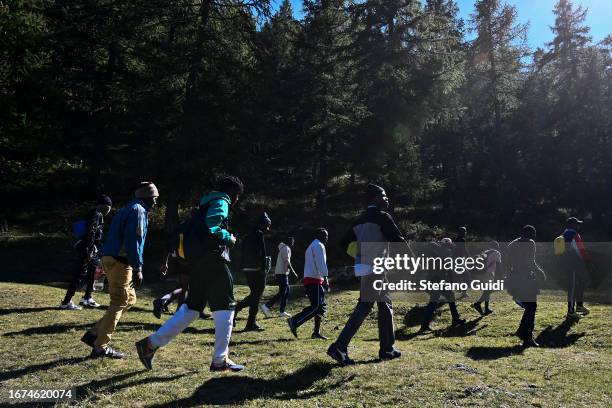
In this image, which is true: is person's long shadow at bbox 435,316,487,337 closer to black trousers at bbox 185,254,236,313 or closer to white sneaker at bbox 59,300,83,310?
black trousers at bbox 185,254,236,313

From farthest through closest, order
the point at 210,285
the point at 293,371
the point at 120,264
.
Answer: the point at 120,264 < the point at 293,371 < the point at 210,285

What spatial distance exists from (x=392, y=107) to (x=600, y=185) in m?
19.4

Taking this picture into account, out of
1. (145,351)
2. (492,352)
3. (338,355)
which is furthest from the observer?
(492,352)

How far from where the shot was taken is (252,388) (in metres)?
5.36

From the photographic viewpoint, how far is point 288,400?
16.6ft

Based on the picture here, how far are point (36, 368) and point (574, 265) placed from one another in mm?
11039

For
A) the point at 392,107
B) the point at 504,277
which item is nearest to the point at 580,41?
the point at 392,107

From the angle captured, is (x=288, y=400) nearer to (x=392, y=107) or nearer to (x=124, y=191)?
(x=392, y=107)

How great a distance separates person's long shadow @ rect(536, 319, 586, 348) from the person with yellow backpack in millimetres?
683

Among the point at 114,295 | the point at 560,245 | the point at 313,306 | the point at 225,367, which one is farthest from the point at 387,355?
the point at 560,245

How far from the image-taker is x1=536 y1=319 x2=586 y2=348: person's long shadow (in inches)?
390

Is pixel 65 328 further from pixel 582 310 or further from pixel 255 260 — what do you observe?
pixel 582 310

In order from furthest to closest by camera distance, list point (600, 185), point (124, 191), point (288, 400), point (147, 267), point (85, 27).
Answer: point (600, 185), point (124, 191), point (85, 27), point (147, 267), point (288, 400)

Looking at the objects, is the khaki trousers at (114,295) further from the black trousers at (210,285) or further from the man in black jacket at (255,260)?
the man in black jacket at (255,260)
